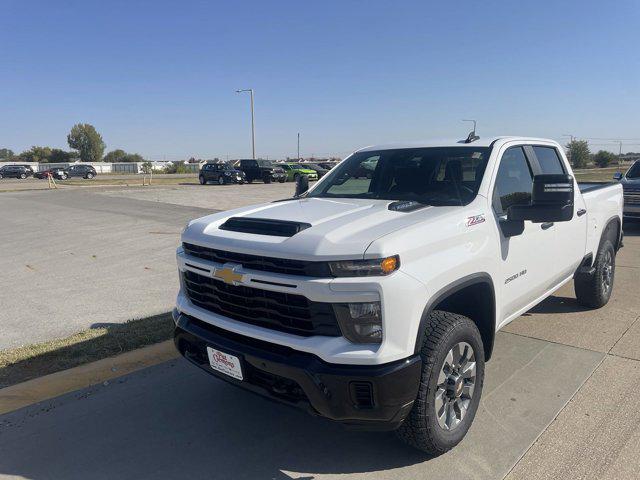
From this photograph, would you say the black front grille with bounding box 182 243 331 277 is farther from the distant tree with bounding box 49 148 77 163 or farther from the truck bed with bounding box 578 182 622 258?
the distant tree with bounding box 49 148 77 163

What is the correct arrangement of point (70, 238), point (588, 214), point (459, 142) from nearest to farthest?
point (459, 142), point (588, 214), point (70, 238)

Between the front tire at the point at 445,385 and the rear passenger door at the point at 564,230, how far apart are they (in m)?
1.58

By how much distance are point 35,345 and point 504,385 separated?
410 centimetres

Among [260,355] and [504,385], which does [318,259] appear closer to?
[260,355]

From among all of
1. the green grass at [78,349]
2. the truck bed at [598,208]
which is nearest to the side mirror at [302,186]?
the green grass at [78,349]

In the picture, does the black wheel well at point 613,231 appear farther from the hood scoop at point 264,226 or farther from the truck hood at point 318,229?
the hood scoop at point 264,226

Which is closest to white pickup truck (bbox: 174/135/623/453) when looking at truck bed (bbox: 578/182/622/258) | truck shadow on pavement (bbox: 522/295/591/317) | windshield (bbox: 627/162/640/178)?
truck bed (bbox: 578/182/622/258)

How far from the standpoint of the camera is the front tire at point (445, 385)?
2.78 m

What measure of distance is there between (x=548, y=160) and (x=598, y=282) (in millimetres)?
1627

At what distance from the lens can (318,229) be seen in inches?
113

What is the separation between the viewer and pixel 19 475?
2957 millimetres

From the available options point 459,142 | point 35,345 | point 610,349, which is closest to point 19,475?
point 35,345

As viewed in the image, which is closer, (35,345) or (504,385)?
(504,385)

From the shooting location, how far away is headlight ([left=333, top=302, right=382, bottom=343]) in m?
2.58
